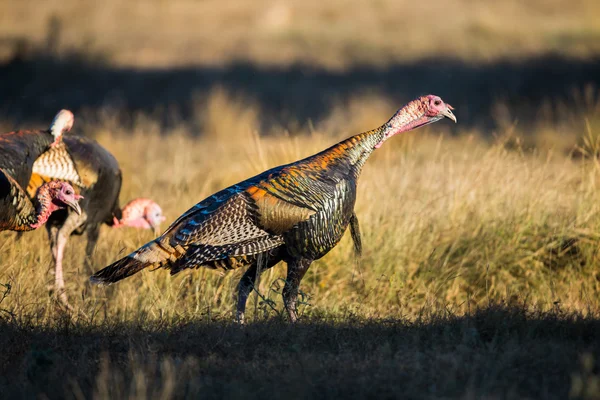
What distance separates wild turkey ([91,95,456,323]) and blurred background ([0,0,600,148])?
6309mm

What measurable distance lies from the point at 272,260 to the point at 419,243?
72.8 inches

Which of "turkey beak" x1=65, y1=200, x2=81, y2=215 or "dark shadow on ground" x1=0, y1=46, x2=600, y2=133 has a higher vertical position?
"dark shadow on ground" x1=0, y1=46, x2=600, y2=133

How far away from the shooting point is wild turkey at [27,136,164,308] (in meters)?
6.69

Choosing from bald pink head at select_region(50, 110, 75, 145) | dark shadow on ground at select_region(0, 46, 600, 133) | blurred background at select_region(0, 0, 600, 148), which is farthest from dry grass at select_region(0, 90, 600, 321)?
dark shadow on ground at select_region(0, 46, 600, 133)

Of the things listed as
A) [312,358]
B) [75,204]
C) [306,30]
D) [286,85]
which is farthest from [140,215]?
[306,30]

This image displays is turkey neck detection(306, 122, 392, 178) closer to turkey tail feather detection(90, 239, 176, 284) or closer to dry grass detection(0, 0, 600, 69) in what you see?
turkey tail feather detection(90, 239, 176, 284)

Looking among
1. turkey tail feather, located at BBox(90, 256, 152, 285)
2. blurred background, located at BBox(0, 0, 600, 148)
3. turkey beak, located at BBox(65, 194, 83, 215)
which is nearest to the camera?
turkey tail feather, located at BBox(90, 256, 152, 285)

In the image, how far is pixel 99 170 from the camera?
6.90 m

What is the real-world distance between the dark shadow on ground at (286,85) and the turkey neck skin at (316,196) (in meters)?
8.86

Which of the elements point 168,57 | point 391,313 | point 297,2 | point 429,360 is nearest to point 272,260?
point 391,313

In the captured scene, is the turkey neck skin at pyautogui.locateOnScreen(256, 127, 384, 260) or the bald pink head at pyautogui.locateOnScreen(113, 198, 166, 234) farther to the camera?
the bald pink head at pyautogui.locateOnScreen(113, 198, 166, 234)

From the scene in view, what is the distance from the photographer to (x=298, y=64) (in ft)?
61.2

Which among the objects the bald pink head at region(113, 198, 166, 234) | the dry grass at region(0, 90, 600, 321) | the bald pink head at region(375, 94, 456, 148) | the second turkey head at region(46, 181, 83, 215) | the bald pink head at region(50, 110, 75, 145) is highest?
the bald pink head at region(50, 110, 75, 145)

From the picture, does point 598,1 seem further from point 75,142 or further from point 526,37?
point 75,142
